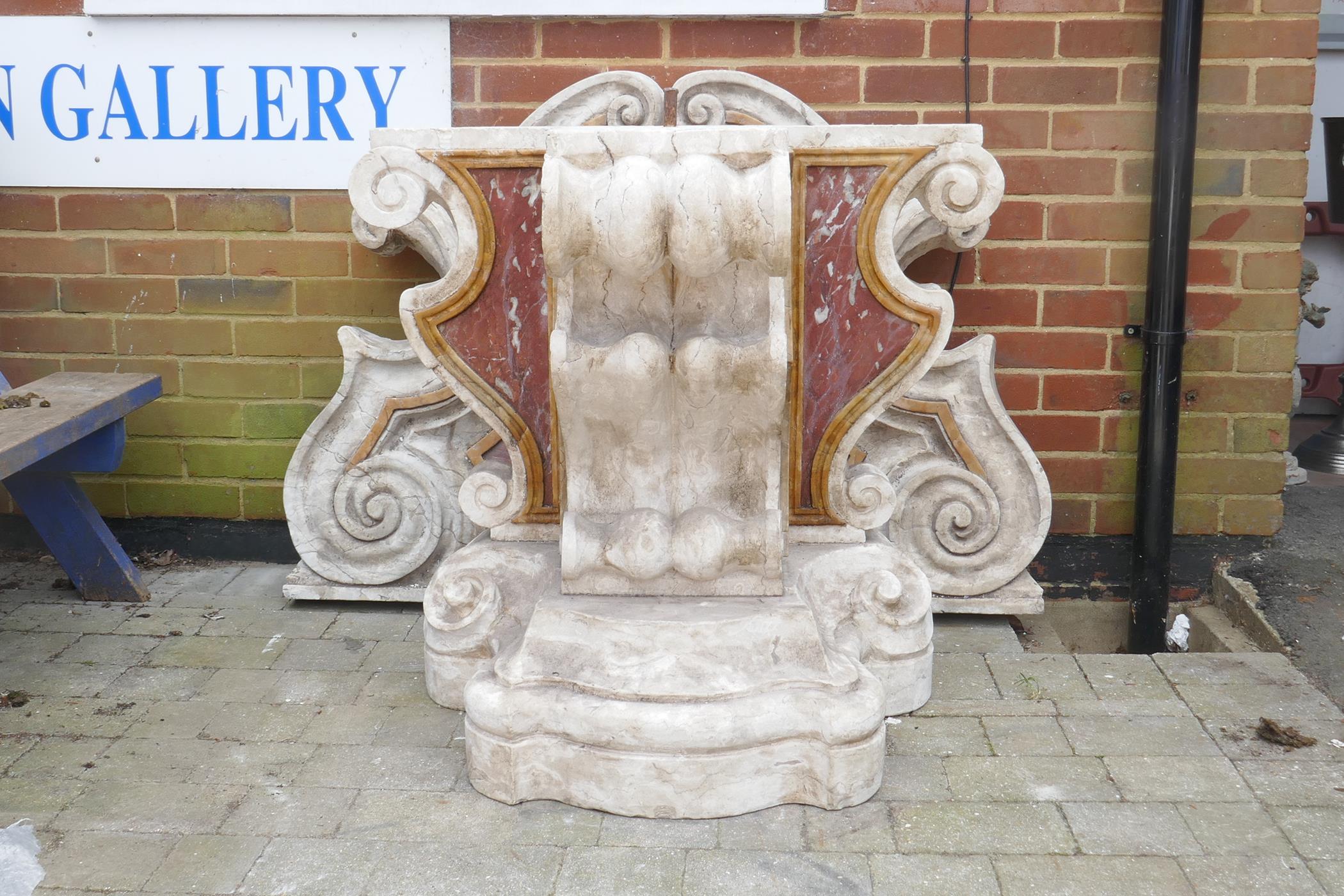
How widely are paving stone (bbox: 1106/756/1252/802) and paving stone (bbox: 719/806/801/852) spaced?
21.2 inches

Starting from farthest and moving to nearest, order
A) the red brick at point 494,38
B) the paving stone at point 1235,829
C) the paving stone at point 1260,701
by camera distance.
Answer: the red brick at point 494,38 < the paving stone at point 1260,701 < the paving stone at point 1235,829

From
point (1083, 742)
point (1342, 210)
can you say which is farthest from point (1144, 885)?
point (1342, 210)

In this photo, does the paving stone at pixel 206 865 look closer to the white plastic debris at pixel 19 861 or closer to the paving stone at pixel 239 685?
the white plastic debris at pixel 19 861

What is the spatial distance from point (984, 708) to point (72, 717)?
208cm

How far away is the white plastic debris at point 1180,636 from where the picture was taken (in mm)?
3863

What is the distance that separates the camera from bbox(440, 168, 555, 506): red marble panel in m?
2.89

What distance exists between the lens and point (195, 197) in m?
3.88

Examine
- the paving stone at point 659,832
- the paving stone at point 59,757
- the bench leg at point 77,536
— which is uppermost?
→ the bench leg at point 77,536

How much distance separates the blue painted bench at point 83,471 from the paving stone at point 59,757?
849mm

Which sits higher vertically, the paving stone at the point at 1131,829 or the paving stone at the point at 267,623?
the paving stone at the point at 267,623

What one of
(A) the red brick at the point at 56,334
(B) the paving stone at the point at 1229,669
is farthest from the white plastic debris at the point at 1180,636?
(A) the red brick at the point at 56,334

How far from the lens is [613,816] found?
2605 mm

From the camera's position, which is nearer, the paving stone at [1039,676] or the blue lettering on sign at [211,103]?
the paving stone at [1039,676]

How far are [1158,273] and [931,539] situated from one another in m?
0.96
